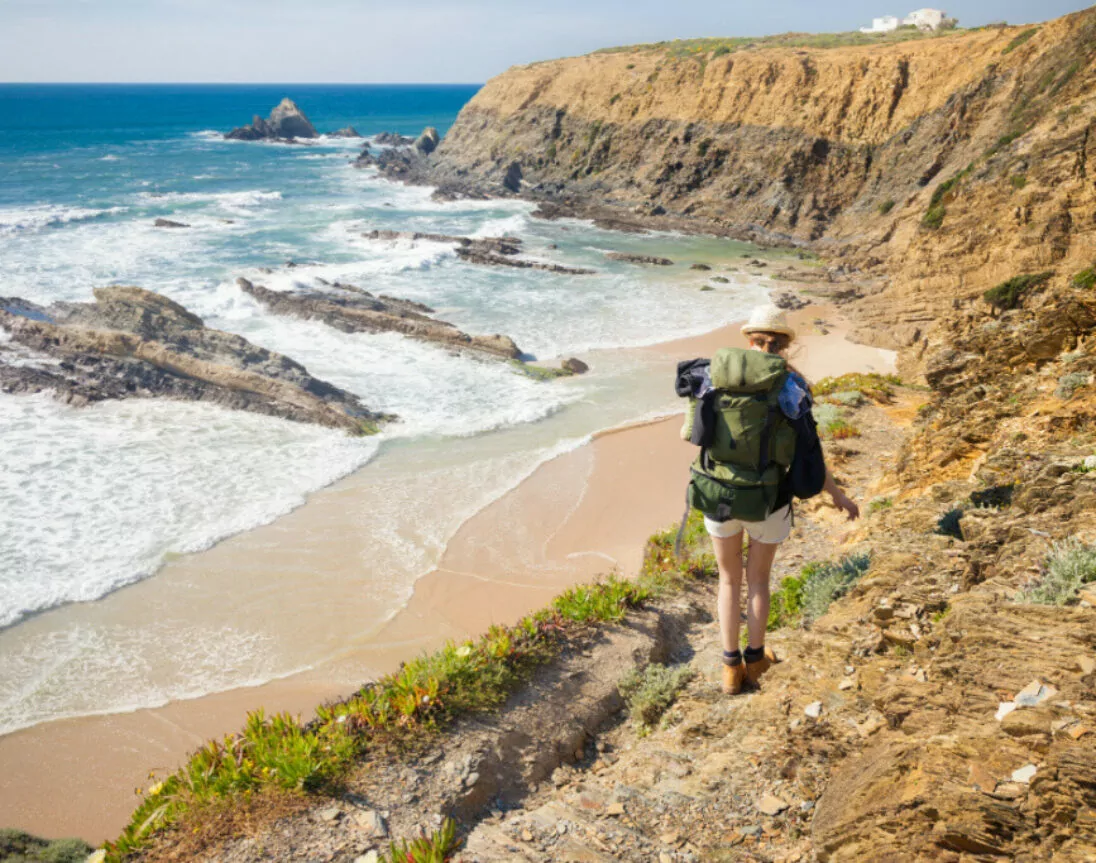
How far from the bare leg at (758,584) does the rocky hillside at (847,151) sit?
1403 centimetres

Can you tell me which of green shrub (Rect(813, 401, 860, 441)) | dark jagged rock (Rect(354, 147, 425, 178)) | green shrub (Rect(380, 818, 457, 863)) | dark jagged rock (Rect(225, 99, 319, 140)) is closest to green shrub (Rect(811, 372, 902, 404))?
green shrub (Rect(813, 401, 860, 441))

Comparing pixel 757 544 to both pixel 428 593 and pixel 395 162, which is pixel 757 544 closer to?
pixel 428 593

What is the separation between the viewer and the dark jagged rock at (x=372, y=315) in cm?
2028

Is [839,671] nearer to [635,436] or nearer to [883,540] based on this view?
[883,540]

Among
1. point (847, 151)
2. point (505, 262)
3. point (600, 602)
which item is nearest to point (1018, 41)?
point (847, 151)

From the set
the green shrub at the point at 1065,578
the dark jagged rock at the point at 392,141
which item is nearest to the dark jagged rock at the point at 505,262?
the green shrub at the point at 1065,578

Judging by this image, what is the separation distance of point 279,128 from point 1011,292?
91.4 meters

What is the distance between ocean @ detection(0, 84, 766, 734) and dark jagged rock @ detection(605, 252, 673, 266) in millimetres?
561

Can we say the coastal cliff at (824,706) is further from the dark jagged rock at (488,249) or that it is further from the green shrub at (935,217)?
the dark jagged rock at (488,249)

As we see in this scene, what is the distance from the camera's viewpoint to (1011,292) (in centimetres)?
1341

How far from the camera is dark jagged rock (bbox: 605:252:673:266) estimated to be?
32.0 m

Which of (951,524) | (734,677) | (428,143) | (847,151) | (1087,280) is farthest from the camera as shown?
(428,143)

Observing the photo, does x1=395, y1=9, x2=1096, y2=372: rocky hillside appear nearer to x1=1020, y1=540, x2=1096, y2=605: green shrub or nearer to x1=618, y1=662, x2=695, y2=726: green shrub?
x1=618, y1=662, x2=695, y2=726: green shrub

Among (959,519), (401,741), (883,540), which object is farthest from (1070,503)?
(401,741)
